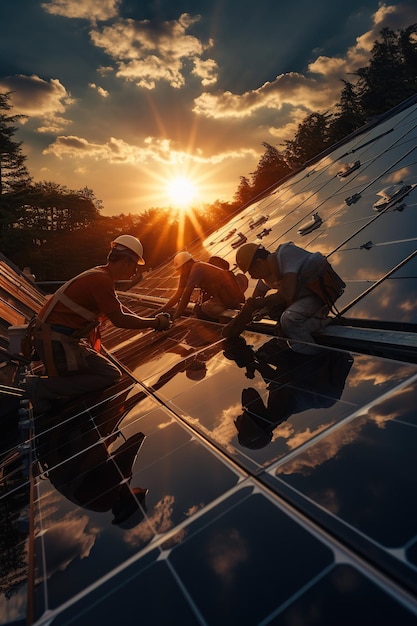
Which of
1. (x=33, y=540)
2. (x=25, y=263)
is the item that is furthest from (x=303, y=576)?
(x=25, y=263)

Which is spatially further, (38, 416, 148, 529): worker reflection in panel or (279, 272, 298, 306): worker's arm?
(279, 272, 298, 306): worker's arm

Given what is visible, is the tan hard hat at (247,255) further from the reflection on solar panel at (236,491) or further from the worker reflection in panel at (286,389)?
the worker reflection in panel at (286,389)

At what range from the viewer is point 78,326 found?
5.17 meters

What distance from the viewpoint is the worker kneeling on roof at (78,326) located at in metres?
4.89

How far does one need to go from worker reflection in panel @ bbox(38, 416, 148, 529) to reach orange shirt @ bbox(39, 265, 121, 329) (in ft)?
5.38

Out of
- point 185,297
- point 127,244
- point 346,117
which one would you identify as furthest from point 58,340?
point 346,117

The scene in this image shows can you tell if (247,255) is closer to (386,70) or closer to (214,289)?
(214,289)

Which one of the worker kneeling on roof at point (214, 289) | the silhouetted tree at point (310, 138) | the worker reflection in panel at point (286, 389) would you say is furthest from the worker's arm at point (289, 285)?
the silhouetted tree at point (310, 138)

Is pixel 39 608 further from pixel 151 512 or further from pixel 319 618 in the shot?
pixel 319 618

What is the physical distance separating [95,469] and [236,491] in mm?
1268

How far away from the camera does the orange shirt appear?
4828 mm

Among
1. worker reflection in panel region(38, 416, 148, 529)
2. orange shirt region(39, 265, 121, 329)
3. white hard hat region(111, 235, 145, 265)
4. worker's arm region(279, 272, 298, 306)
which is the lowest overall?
worker's arm region(279, 272, 298, 306)

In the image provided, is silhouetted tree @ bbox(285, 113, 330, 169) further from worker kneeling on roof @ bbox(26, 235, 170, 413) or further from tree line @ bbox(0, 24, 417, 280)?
worker kneeling on roof @ bbox(26, 235, 170, 413)

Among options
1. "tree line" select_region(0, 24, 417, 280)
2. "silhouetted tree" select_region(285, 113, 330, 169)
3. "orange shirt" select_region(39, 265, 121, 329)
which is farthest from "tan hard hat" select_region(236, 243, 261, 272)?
"silhouetted tree" select_region(285, 113, 330, 169)
